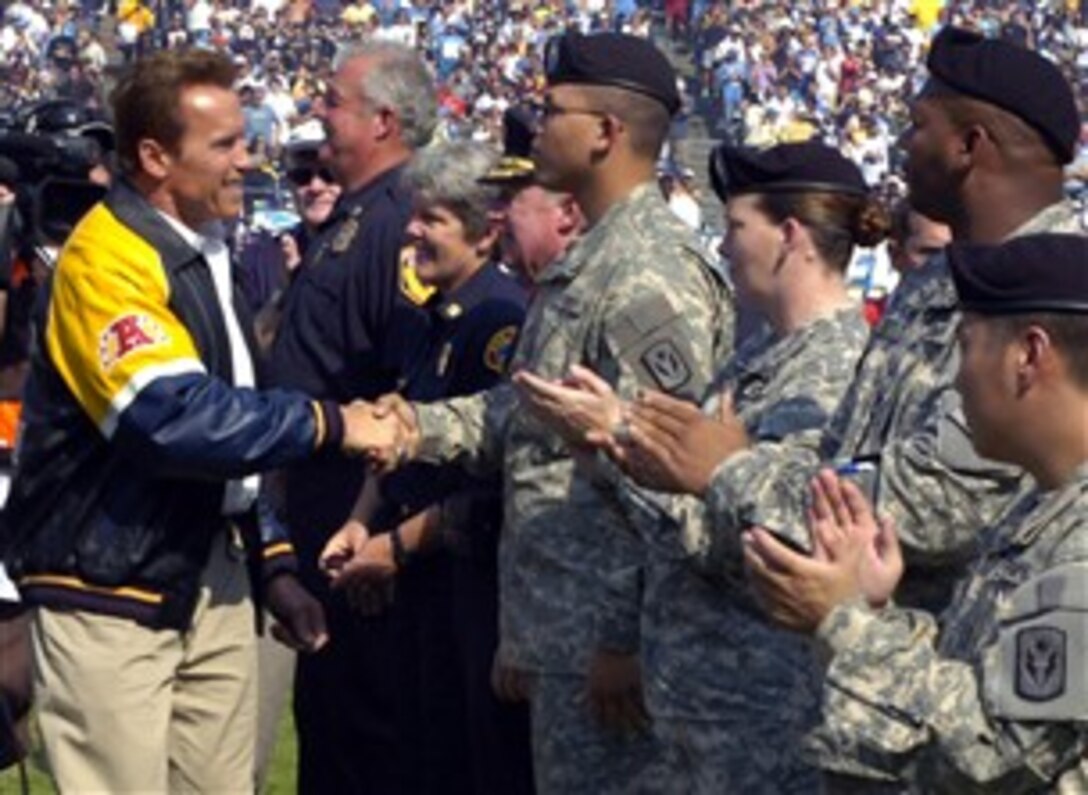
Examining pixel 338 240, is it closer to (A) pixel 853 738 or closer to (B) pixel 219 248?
(B) pixel 219 248

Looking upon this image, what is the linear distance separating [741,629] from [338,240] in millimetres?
2546

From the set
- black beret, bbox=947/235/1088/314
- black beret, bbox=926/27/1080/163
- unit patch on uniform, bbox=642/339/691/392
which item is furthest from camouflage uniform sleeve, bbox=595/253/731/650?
black beret, bbox=947/235/1088/314

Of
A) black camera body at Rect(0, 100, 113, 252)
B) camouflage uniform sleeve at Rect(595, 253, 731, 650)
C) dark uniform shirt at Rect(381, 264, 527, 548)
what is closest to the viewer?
camouflage uniform sleeve at Rect(595, 253, 731, 650)

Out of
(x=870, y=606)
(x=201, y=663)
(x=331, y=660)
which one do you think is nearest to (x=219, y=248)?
(x=201, y=663)

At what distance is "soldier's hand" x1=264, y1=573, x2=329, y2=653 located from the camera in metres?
6.39

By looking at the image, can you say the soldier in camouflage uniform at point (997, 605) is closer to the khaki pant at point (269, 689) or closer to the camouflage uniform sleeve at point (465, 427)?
the camouflage uniform sleeve at point (465, 427)

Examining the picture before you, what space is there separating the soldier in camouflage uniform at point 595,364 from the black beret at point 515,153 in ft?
1.48

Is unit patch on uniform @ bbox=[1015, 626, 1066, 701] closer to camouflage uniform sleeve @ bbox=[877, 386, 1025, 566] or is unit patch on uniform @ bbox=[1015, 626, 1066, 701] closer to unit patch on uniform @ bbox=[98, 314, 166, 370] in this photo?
camouflage uniform sleeve @ bbox=[877, 386, 1025, 566]

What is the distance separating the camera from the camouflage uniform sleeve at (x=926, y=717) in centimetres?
379

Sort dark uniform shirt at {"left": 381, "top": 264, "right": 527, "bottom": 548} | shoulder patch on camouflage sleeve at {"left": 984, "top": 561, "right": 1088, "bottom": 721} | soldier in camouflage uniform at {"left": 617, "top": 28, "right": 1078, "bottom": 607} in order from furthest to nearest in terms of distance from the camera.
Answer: dark uniform shirt at {"left": 381, "top": 264, "right": 527, "bottom": 548} → soldier in camouflage uniform at {"left": 617, "top": 28, "right": 1078, "bottom": 607} → shoulder patch on camouflage sleeve at {"left": 984, "top": 561, "right": 1088, "bottom": 721}

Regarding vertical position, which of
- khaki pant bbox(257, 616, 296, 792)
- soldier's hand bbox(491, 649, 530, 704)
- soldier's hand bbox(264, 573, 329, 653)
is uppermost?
soldier's hand bbox(264, 573, 329, 653)

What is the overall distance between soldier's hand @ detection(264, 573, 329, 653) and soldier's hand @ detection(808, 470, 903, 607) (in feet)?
7.89

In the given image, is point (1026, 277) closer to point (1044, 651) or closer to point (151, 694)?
point (1044, 651)

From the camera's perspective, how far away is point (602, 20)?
37469 mm
